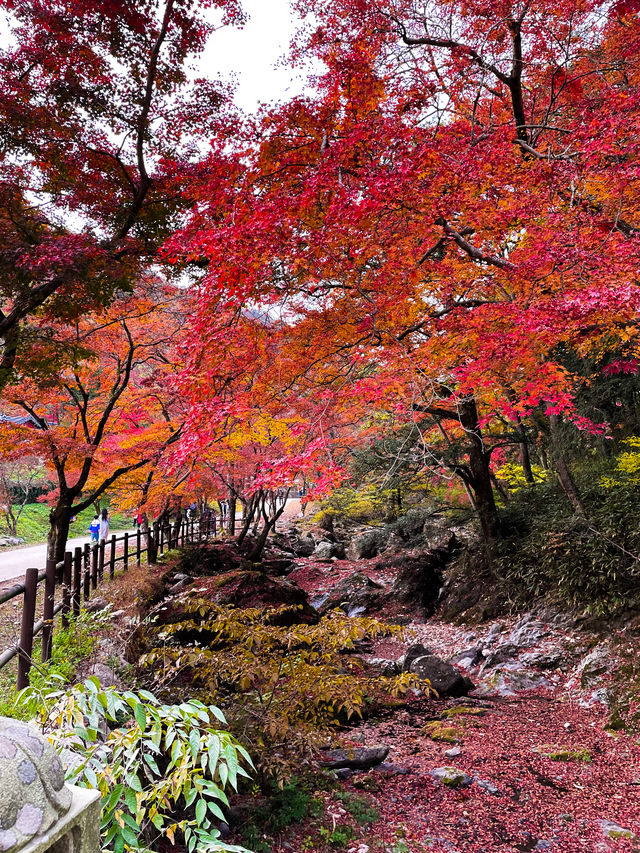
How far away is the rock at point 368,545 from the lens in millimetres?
16375

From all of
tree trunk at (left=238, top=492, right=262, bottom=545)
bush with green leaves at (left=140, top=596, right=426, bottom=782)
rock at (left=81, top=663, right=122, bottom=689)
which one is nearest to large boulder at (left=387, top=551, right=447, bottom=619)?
tree trunk at (left=238, top=492, right=262, bottom=545)

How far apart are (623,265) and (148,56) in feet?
22.2

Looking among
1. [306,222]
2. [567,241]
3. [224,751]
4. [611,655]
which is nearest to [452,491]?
[611,655]

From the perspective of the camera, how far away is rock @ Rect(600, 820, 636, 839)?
3867 mm

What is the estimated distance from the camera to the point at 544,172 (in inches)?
237

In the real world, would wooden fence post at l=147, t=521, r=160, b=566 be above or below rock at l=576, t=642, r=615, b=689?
above

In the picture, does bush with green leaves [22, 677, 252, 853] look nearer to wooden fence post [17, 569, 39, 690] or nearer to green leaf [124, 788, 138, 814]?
green leaf [124, 788, 138, 814]

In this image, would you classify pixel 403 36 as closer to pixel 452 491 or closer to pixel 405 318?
pixel 405 318

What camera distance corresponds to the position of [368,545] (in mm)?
17375

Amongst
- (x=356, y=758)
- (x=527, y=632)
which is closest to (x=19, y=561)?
(x=356, y=758)

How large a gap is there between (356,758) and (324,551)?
50.3ft

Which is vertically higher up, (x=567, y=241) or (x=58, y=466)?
(x=567, y=241)

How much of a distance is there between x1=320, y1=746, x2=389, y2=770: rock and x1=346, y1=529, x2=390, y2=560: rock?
34.1ft

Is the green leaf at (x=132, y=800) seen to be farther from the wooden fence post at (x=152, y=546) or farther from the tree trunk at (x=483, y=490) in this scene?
the wooden fence post at (x=152, y=546)
